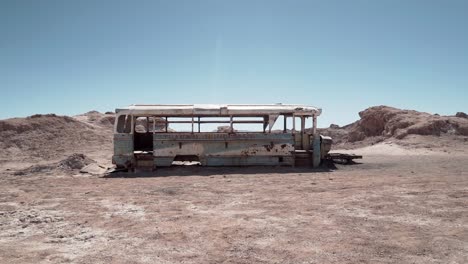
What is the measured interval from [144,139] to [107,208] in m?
9.32

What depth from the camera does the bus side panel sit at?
51.3ft

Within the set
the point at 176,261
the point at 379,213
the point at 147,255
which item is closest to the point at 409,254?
the point at 379,213

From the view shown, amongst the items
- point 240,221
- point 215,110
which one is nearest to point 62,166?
point 215,110

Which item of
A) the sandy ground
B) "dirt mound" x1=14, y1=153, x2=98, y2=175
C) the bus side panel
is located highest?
the bus side panel

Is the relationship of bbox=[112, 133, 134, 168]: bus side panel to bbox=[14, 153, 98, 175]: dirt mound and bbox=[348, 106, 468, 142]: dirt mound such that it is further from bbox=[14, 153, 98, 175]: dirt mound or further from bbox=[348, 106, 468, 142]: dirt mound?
bbox=[348, 106, 468, 142]: dirt mound

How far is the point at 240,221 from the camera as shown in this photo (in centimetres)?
699

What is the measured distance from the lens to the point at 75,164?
16.9 m

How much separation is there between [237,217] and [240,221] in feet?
1.08

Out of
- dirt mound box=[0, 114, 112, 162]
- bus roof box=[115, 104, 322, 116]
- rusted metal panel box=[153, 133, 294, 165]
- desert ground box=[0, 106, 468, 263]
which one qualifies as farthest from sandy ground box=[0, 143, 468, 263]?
dirt mound box=[0, 114, 112, 162]

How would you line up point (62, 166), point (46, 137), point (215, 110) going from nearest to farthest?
point (215, 110)
point (62, 166)
point (46, 137)

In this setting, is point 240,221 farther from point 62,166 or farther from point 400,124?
point 400,124

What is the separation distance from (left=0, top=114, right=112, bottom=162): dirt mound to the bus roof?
402 inches

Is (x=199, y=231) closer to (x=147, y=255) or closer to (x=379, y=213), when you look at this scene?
(x=147, y=255)

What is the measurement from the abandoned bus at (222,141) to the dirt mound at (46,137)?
9990 mm
